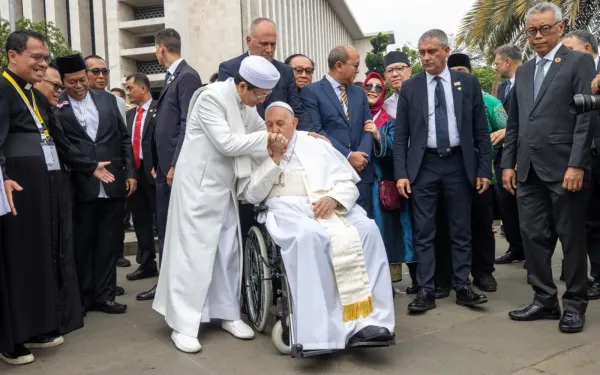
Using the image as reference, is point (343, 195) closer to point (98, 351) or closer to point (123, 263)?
point (98, 351)

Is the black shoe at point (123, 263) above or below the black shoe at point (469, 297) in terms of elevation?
below

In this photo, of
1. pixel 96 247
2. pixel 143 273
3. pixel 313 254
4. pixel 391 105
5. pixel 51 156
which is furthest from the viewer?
pixel 143 273

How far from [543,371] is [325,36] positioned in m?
69.7

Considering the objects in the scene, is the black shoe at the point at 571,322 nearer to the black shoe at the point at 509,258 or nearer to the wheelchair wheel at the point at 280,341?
the wheelchair wheel at the point at 280,341

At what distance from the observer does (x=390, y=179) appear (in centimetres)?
538

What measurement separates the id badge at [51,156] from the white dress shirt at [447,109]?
284 centimetres

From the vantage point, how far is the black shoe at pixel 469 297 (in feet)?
15.6

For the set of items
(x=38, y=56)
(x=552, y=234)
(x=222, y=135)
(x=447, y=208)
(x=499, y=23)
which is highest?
(x=499, y=23)

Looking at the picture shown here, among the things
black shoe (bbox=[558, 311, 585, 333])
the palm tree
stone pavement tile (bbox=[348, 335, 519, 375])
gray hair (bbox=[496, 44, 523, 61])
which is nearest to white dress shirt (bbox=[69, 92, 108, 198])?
stone pavement tile (bbox=[348, 335, 519, 375])

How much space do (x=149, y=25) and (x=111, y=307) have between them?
42481 millimetres

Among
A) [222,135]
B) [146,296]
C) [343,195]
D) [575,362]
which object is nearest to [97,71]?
[146,296]

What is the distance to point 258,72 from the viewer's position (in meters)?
4.05

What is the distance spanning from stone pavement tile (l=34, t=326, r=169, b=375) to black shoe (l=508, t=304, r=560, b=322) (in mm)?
2521

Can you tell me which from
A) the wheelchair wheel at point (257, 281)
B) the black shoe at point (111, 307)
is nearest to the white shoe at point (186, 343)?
the wheelchair wheel at point (257, 281)
